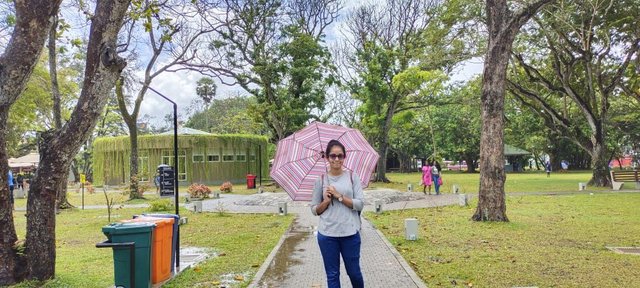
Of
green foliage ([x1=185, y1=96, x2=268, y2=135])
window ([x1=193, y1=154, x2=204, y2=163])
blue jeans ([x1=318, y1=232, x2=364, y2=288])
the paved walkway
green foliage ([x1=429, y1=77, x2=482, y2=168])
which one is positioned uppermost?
green foliage ([x1=185, y1=96, x2=268, y2=135])

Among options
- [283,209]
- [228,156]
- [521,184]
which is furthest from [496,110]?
[228,156]

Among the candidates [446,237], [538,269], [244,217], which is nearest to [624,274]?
[538,269]

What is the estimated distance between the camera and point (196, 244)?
9797mm

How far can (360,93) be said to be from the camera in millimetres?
31953

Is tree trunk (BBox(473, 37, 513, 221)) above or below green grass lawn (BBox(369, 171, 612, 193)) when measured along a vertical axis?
above

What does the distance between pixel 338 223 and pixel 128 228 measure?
263 cm

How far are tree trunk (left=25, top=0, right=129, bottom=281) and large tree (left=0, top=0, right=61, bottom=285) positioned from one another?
19cm

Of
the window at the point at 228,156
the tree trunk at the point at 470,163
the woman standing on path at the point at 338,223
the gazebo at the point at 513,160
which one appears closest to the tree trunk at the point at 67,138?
the woman standing on path at the point at 338,223

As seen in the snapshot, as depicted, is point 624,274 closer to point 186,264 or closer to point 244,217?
point 186,264

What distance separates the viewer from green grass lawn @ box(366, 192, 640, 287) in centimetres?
632

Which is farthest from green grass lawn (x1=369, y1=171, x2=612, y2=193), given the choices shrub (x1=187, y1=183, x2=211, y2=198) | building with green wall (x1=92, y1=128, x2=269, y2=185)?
building with green wall (x1=92, y1=128, x2=269, y2=185)

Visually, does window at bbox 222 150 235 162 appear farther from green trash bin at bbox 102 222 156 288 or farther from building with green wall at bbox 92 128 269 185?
green trash bin at bbox 102 222 156 288

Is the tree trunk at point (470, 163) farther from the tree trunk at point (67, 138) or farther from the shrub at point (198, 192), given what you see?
the tree trunk at point (67, 138)

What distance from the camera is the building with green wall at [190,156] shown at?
37.0m
